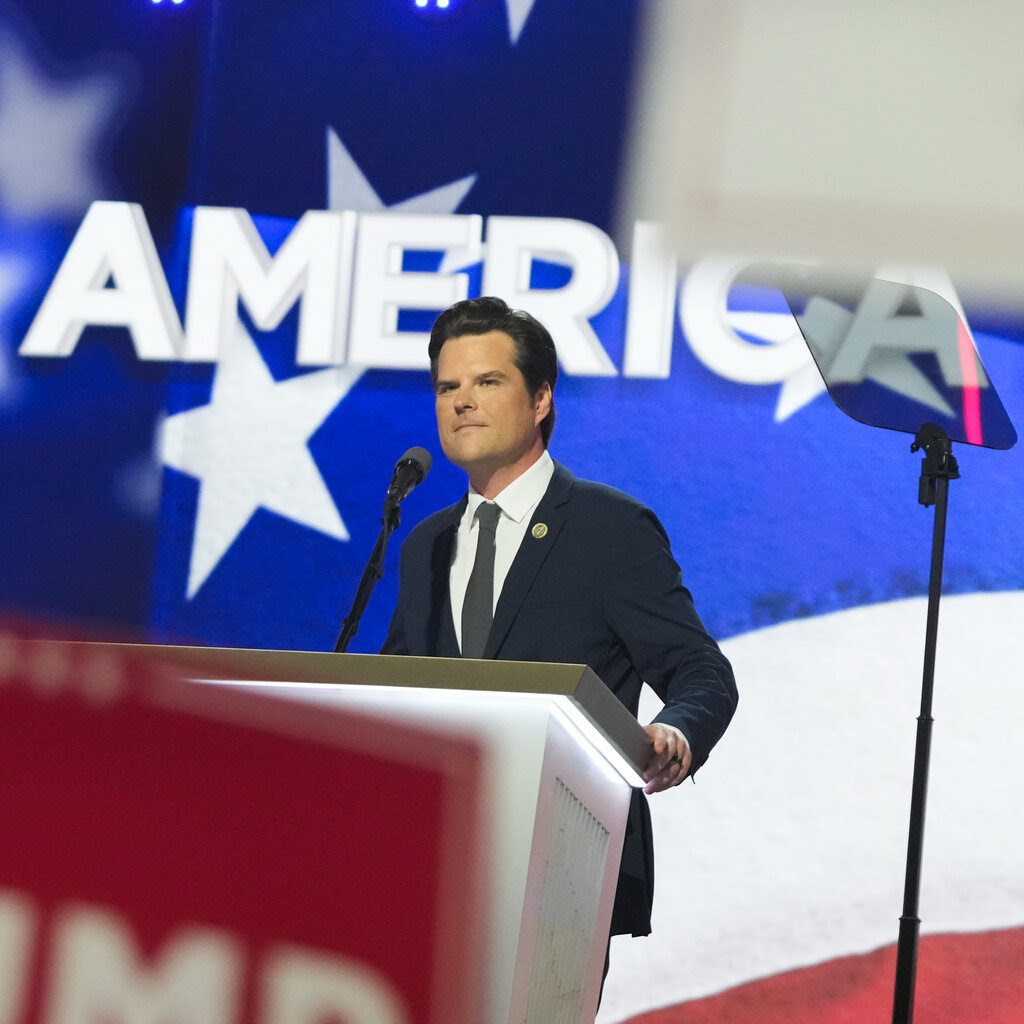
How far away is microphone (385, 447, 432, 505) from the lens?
1983mm

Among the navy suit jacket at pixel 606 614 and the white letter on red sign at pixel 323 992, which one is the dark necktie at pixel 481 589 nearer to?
the navy suit jacket at pixel 606 614

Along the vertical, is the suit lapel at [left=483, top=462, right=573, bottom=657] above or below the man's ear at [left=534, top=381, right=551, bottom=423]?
below

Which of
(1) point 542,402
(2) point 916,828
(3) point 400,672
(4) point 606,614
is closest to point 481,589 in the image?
(4) point 606,614

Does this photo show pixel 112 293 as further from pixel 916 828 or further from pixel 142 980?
pixel 142 980

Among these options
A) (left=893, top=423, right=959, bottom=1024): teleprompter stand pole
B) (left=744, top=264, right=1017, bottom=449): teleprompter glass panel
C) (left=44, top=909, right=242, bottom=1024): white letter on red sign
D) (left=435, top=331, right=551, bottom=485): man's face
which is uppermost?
(left=744, top=264, right=1017, bottom=449): teleprompter glass panel

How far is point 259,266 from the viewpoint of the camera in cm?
378

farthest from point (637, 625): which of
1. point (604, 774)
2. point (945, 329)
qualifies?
point (945, 329)

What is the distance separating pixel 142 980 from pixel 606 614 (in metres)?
0.83

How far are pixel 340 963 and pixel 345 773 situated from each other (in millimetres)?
154

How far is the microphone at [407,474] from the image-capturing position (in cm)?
198

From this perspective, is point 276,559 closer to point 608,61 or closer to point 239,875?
point 608,61

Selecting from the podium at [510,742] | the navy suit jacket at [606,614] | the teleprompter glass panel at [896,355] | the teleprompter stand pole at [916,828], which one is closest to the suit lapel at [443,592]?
the navy suit jacket at [606,614]

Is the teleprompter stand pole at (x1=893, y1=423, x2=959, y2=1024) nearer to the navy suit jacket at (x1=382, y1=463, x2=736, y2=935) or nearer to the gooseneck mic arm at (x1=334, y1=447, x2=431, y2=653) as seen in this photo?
the navy suit jacket at (x1=382, y1=463, x2=736, y2=935)

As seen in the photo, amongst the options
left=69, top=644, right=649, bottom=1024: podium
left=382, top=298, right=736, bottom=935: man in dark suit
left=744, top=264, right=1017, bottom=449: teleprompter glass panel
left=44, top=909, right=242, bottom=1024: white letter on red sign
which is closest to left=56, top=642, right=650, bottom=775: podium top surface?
left=69, top=644, right=649, bottom=1024: podium
